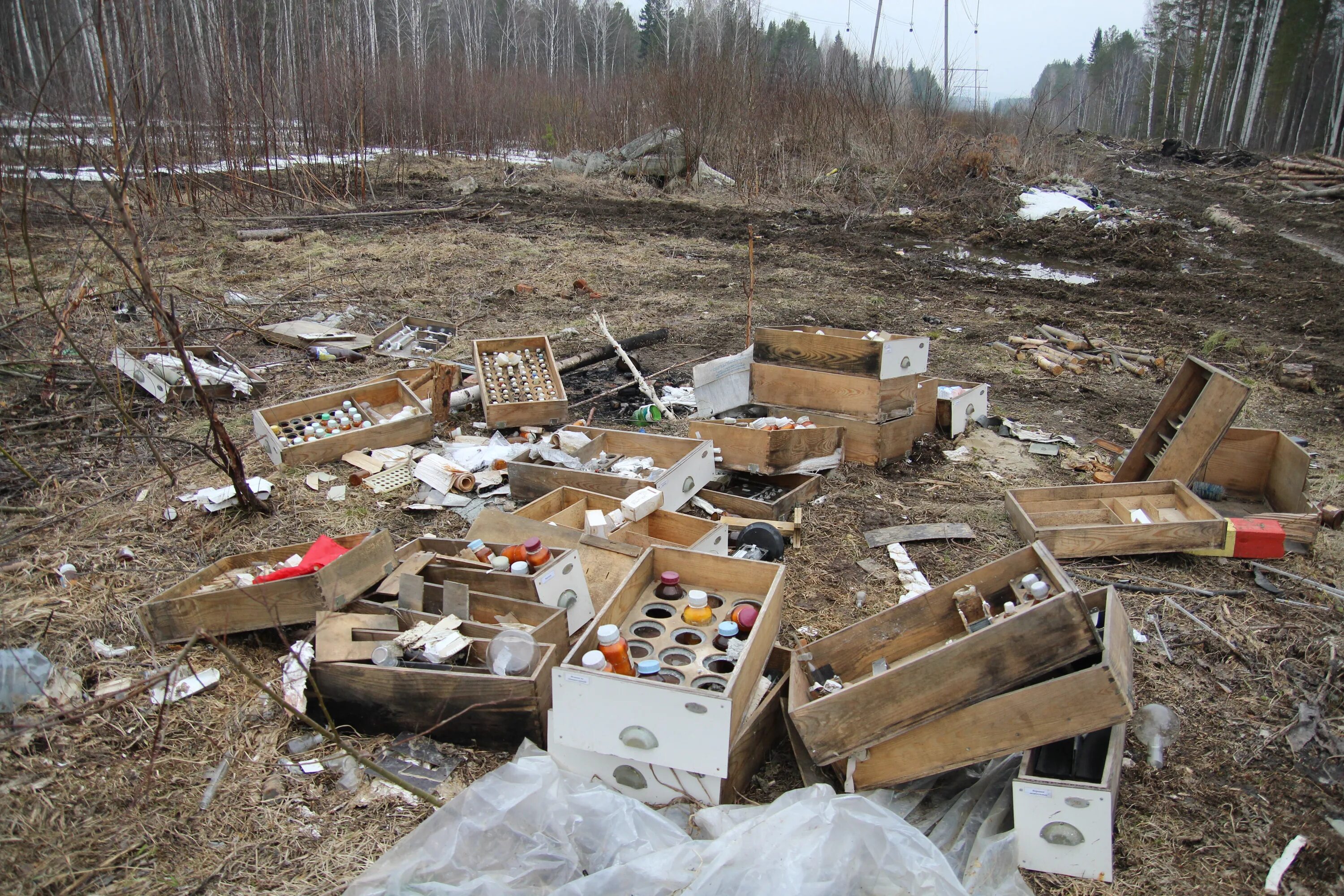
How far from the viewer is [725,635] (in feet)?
8.85

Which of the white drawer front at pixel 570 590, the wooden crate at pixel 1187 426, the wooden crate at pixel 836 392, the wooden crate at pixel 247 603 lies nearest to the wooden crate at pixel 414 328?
the wooden crate at pixel 836 392

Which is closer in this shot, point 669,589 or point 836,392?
point 669,589

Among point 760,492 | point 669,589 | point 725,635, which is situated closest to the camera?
point 725,635

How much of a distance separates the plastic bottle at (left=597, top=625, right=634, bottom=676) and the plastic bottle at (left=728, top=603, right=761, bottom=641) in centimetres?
45

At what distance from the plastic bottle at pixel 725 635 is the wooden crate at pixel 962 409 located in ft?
11.2

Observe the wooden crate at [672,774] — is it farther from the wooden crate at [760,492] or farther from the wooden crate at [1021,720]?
the wooden crate at [760,492]

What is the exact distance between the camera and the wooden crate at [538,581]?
9.61ft

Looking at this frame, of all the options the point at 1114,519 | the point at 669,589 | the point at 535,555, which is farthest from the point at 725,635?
the point at 1114,519

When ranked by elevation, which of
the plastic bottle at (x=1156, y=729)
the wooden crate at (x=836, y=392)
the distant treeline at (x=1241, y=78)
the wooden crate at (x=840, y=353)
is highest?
the distant treeline at (x=1241, y=78)

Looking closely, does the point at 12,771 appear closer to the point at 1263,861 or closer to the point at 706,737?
the point at 706,737

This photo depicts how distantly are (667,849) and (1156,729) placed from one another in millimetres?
1893

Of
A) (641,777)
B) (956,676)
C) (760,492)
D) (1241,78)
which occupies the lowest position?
(760,492)

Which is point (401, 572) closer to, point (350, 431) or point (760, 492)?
point (350, 431)

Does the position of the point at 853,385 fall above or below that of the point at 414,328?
above
